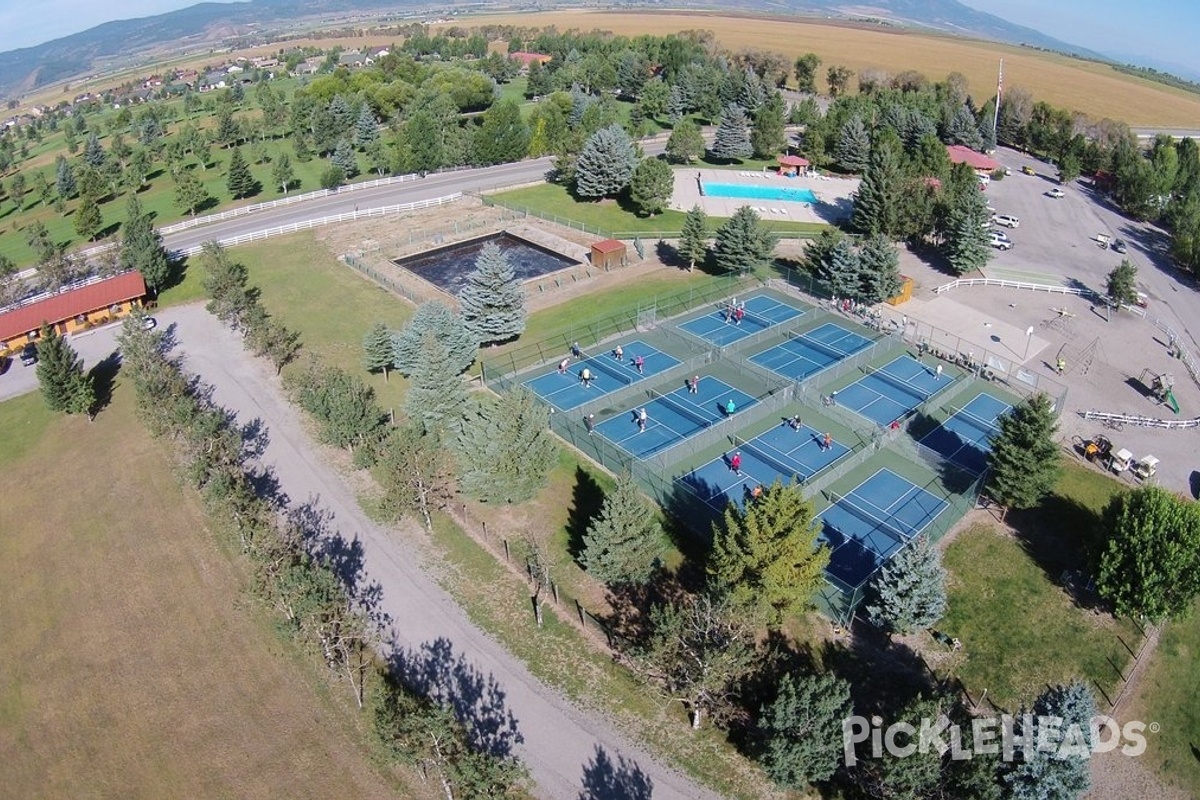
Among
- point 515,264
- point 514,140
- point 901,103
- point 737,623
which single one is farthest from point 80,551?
point 901,103

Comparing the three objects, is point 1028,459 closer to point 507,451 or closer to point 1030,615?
point 1030,615

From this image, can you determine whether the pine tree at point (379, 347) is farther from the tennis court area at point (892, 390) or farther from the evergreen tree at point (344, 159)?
the evergreen tree at point (344, 159)

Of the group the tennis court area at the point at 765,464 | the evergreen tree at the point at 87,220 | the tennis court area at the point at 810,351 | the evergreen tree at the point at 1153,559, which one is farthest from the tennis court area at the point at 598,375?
the evergreen tree at the point at 87,220

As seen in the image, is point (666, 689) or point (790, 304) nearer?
point (666, 689)

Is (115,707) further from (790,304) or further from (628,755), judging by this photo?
(790,304)

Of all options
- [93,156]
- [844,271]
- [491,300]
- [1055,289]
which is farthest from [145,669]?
[93,156]

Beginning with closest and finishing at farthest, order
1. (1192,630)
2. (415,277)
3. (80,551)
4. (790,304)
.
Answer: (1192,630) → (80,551) → (790,304) → (415,277)
